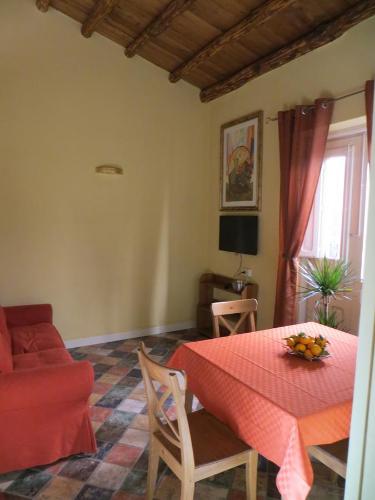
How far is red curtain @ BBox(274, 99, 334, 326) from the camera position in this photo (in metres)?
3.05

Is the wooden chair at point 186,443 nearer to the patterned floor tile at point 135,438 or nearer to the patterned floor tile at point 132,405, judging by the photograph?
the patterned floor tile at point 135,438

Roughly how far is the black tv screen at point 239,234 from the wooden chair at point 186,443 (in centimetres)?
Result: 231

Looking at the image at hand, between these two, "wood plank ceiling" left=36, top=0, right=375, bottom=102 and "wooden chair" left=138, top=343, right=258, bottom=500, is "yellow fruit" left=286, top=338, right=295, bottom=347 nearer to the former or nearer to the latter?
"wooden chair" left=138, top=343, right=258, bottom=500

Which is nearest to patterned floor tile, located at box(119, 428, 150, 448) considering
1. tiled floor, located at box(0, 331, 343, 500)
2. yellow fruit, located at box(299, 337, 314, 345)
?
tiled floor, located at box(0, 331, 343, 500)

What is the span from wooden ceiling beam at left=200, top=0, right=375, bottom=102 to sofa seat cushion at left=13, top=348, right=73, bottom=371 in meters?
3.25

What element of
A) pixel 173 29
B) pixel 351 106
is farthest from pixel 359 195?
pixel 173 29

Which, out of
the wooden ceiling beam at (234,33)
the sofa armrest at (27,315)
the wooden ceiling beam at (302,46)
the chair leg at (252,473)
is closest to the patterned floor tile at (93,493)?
the chair leg at (252,473)

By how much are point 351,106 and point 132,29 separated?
2384mm

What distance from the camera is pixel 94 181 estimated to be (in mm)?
4027

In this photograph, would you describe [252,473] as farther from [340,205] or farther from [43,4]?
[43,4]

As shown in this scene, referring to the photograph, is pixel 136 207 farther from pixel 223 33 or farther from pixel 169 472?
pixel 169 472

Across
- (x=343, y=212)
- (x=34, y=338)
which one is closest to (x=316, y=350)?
(x=343, y=212)

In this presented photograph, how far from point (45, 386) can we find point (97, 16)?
3.35m

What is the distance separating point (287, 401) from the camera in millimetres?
1451
